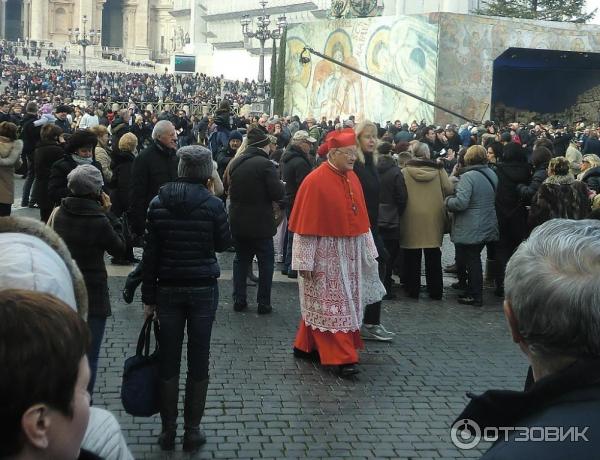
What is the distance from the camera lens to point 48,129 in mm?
10758

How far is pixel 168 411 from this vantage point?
16.3 feet

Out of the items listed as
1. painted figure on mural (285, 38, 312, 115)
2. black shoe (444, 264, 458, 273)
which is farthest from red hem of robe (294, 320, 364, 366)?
painted figure on mural (285, 38, 312, 115)

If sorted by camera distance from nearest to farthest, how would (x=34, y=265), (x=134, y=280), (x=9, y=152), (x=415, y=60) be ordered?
(x=34, y=265) → (x=134, y=280) → (x=9, y=152) → (x=415, y=60)

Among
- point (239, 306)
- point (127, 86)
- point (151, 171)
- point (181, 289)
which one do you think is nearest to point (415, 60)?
point (151, 171)

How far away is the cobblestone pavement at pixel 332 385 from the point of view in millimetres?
5121

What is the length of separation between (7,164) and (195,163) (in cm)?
610

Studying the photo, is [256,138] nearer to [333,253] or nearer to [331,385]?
[333,253]

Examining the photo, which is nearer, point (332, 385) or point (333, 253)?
point (332, 385)

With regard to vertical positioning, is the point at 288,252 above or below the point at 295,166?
below

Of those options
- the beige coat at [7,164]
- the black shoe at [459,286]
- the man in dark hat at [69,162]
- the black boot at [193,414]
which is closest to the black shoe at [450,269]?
the black shoe at [459,286]

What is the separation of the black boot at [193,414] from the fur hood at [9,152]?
6.39m

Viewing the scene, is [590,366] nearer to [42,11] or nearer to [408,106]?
[408,106]

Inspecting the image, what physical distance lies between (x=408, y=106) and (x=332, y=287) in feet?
72.7

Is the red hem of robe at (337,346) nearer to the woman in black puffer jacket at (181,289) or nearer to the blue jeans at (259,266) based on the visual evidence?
the woman in black puffer jacket at (181,289)
